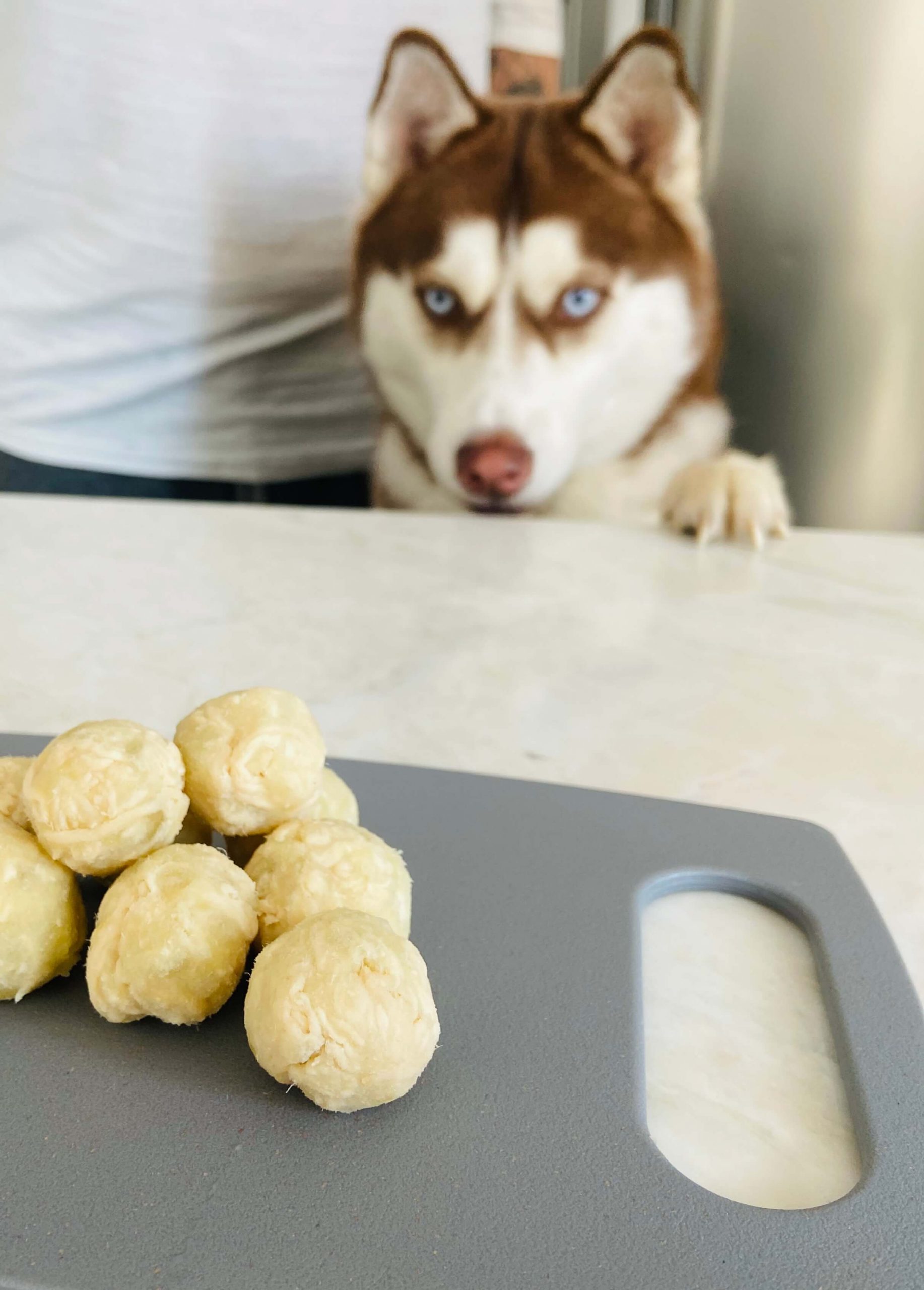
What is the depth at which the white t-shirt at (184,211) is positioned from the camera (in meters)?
1.29

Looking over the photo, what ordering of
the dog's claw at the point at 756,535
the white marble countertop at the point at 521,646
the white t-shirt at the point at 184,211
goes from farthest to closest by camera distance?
the white t-shirt at the point at 184,211
the dog's claw at the point at 756,535
the white marble countertop at the point at 521,646

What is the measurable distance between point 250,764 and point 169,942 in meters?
0.07

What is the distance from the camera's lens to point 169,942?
0.35 m

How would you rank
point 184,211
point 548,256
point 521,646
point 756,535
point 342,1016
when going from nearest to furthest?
point 342,1016 → point 521,646 → point 756,535 → point 548,256 → point 184,211

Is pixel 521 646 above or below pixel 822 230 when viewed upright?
below

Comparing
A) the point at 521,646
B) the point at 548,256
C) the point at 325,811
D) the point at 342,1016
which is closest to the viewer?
the point at 342,1016

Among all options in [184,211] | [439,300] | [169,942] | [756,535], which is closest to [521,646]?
[756,535]

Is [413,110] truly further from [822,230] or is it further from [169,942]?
[169,942]

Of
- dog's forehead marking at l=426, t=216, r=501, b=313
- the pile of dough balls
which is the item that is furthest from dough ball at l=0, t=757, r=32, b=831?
dog's forehead marking at l=426, t=216, r=501, b=313

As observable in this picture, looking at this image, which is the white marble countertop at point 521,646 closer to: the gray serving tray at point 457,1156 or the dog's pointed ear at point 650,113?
the gray serving tray at point 457,1156

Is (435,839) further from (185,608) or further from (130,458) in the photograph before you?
(130,458)

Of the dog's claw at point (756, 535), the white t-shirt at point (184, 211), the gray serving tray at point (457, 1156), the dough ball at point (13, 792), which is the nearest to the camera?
the gray serving tray at point (457, 1156)

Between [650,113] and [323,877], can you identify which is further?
[650,113]

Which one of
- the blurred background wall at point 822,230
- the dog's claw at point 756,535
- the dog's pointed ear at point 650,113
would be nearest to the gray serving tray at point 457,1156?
the dog's claw at point 756,535
